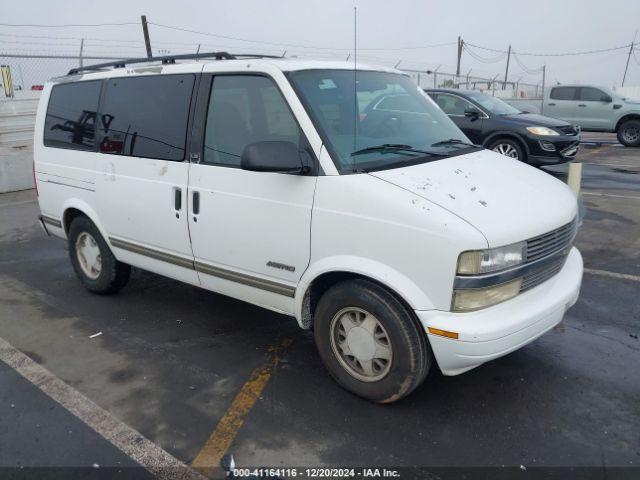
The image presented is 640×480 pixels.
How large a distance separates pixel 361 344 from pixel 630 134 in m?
15.9

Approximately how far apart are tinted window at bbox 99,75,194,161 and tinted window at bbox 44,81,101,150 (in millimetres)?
186

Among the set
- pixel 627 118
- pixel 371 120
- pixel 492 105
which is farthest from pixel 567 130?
pixel 371 120

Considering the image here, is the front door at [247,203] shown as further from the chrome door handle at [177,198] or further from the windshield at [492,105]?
the windshield at [492,105]

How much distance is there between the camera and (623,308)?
4422 mm

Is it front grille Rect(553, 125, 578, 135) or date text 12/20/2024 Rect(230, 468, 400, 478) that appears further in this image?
front grille Rect(553, 125, 578, 135)

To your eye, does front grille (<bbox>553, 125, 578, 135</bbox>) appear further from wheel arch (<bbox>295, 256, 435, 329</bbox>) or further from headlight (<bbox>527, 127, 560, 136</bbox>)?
wheel arch (<bbox>295, 256, 435, 329</bbox>)

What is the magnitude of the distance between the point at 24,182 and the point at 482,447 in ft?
35.7

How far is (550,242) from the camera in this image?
9.95 ft

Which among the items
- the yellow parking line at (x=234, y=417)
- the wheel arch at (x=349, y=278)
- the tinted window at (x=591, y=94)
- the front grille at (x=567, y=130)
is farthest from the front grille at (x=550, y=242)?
the tinted window at (x=591, y=94)

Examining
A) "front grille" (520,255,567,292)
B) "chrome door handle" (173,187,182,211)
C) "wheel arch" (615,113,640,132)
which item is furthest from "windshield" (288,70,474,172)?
"wheel arch" (615,113,640,132)

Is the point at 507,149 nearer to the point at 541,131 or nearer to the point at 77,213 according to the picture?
the point at 541,131

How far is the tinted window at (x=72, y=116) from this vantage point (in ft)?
14.9

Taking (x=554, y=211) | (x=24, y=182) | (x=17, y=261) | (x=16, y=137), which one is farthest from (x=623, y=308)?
(x=16, y=137)

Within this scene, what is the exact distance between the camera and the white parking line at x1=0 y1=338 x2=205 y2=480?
8.87 feet
